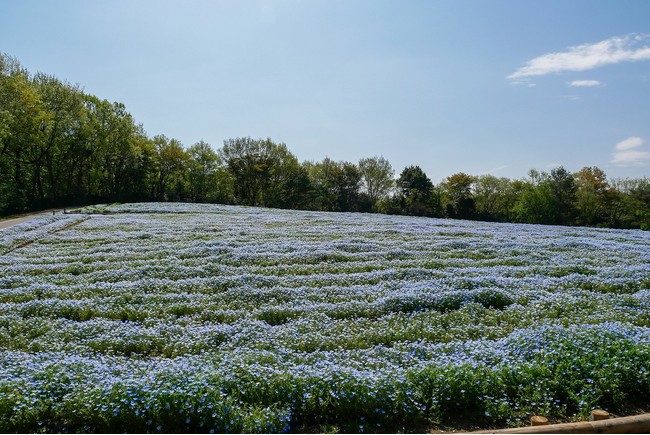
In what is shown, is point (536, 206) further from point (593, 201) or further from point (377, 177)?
point (377, 177)

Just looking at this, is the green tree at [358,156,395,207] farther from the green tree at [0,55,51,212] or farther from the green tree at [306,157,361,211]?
the green tree at [0,55,51,212]

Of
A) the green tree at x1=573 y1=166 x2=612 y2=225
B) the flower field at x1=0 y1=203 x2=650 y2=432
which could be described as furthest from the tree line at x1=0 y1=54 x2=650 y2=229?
the flower field at x1=0 y1=203 x2=650 y2=432

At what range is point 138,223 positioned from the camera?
29859mm

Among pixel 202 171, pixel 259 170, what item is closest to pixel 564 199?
pixel 259 170

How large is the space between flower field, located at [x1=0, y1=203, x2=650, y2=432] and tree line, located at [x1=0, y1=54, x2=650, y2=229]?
142ft

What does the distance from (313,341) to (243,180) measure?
70.6 m

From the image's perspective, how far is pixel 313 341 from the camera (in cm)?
801

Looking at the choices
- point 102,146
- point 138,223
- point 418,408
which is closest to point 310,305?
point 418,408

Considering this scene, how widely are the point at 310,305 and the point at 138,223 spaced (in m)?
23.4

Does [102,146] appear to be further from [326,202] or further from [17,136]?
[326,202]

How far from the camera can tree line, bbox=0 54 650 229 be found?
2039 inches

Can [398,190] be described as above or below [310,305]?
above

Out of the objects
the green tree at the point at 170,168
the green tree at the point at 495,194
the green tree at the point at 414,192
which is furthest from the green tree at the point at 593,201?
the green tree at the point at 170,168

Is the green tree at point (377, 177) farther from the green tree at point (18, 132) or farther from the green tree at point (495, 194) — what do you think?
the green tree at point (18, 132)
